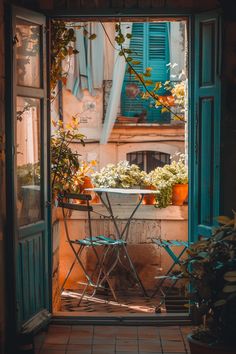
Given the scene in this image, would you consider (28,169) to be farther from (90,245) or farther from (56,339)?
(90,245)

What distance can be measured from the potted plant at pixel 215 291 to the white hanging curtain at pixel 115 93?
7.39 metres

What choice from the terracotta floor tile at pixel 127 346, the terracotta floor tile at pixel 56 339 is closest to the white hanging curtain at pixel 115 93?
the terracotta floor tile at pixel 56 339

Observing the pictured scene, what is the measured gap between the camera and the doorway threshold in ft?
20.6

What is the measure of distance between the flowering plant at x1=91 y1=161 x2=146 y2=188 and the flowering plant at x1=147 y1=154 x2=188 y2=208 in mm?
195

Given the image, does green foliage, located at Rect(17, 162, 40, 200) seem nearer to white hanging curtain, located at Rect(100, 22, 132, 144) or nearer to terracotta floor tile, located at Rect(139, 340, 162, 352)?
terracotta floor tile, located at Rect(139, 340, 162, 352)

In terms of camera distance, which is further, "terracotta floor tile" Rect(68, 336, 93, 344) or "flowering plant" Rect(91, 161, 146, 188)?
"flowering plant" Rect(91, 161, 146, 188)

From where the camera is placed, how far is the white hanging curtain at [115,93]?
12.1 meters

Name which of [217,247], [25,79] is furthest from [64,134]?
[217,247]

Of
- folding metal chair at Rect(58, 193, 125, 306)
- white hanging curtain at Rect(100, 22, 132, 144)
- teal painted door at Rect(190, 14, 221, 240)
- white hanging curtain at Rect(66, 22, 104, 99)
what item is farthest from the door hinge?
white hanging curtain at Rect(66, 22, 104, 99)

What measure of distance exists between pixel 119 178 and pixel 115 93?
4323 millimetres

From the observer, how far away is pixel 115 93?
1265 cm

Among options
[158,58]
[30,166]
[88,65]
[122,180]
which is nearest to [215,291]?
[30,166]

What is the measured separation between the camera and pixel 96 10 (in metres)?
6.08

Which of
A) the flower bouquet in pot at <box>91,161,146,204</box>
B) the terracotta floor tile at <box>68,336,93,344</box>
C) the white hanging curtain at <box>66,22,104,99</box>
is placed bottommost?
the terracotta floor tile at <box>68,336,93,344</box>
